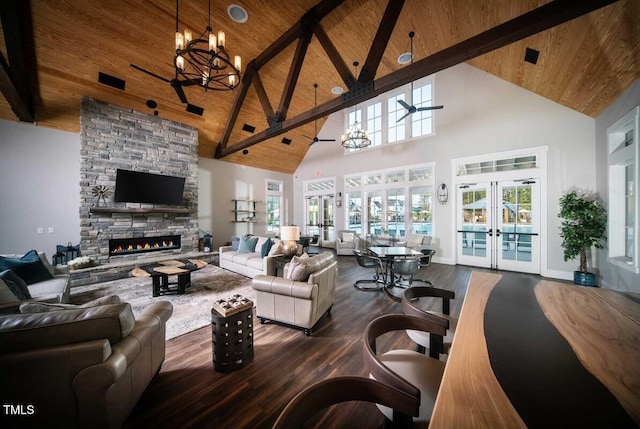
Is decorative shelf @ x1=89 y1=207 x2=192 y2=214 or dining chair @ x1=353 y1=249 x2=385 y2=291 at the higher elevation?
decorative shelf @ x1=89 y1=207 x2=192 y2=214

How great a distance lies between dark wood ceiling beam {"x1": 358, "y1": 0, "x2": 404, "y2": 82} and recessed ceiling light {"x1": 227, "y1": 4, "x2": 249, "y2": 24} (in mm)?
2500

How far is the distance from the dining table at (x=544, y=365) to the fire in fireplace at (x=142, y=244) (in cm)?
688

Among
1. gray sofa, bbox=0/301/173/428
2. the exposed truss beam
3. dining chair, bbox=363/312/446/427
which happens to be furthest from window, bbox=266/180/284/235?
dining chair, bbox=363/312/446/427

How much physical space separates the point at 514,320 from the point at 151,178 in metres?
7.02

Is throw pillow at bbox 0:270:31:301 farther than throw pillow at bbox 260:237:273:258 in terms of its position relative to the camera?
No

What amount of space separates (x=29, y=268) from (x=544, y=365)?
16.6 ft

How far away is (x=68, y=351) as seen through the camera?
3.87ft

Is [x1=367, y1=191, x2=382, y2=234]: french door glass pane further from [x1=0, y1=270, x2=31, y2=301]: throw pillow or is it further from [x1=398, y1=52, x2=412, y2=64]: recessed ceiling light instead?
[x1=0, y1=270, x2=31, y2=301]: throw pillow

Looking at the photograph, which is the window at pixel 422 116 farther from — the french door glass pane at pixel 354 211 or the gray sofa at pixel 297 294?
the gray sofa at pixel 297 294

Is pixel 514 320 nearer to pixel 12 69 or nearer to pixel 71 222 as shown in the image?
pixel 12 69

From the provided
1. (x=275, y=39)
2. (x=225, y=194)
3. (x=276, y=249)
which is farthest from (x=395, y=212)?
(x=225, y=194)

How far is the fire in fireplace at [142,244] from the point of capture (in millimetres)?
5230

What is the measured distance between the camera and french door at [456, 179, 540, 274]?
5.05 meters

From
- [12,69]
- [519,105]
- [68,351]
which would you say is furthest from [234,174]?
[519,105]
